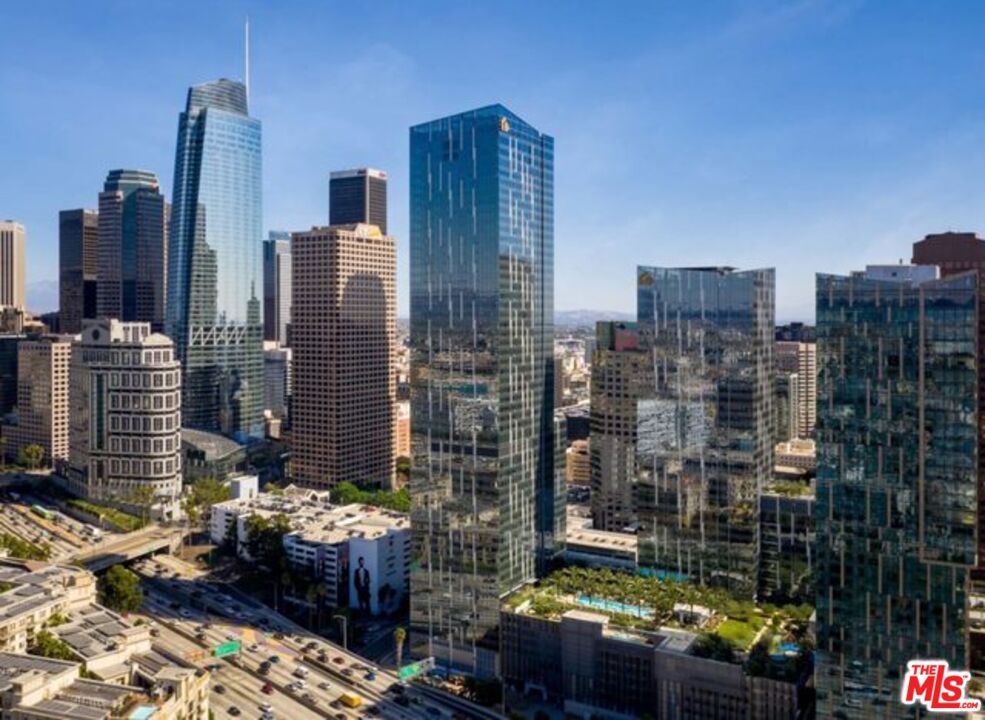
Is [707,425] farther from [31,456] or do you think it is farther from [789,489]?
[31,456]

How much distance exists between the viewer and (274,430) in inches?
7761

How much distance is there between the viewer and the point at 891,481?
201 feet

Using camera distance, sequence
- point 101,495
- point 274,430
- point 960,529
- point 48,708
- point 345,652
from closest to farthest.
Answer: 1. point 48,708
2. point 960,529
3. point 345,652
4. point 101,495
5. point 274,430

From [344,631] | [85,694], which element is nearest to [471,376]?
[344,631]

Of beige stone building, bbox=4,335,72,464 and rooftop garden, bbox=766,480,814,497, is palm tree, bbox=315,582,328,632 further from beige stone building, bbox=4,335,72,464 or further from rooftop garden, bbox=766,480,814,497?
beige stone building, bbox=4,335,72,464

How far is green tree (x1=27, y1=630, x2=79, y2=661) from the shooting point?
6475 cm

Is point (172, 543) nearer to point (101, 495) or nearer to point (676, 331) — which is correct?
point (101, 495)

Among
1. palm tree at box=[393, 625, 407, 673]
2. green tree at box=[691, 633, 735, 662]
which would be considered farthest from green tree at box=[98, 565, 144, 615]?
green tree at box=[691, 633, 735, 662]

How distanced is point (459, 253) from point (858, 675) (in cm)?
5031

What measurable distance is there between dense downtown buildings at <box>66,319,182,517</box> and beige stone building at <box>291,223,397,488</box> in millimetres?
22064

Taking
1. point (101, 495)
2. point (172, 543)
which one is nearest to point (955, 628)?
point (172, 543)

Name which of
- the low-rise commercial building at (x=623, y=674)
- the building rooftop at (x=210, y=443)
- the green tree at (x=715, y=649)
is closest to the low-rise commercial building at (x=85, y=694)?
the low-rise commercial building at (x=623, y=674)

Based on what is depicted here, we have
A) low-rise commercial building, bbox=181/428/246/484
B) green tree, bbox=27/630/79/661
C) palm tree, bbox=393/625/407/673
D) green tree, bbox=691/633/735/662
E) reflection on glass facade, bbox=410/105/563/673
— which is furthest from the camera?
low-rise commercial building, bbox=181/428/246/484

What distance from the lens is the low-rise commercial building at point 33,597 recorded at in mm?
67125
